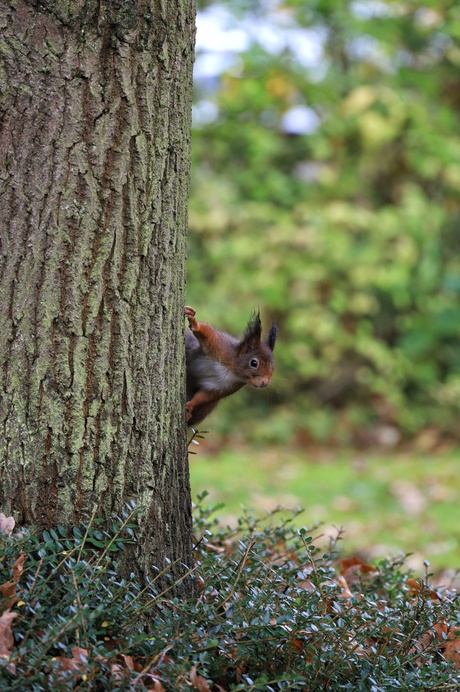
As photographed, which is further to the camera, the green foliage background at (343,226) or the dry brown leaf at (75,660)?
the green foliage background at (343,226)

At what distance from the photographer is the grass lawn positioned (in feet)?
20.0

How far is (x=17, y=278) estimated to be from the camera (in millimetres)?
2535

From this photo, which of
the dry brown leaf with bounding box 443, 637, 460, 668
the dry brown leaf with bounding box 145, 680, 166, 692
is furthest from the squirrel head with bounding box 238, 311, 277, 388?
the dry brown leaf with bounding box 145, 680, 166, 692

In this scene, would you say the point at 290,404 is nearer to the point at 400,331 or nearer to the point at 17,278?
the point at 400,331

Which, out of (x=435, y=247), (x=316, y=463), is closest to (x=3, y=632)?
(x=316, y=463)

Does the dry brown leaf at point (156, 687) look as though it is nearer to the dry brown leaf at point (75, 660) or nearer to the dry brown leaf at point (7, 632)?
the dry brown leaf at point (75, 660)

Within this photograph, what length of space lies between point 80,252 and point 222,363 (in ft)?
4.38

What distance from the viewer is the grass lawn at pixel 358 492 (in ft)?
20.0

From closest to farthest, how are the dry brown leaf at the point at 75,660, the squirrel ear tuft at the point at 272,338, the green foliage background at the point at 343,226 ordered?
the dry brown leaf at the point at 75,660 < the squirrel ear tuft at the point at 272,338 < the green foliage background at the point at 343,226

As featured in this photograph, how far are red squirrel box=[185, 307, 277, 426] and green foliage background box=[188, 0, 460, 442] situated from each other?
18.8 ft

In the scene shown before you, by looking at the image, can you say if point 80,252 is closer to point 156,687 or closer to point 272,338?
point 156,687

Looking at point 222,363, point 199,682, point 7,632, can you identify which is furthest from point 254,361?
point 7,632

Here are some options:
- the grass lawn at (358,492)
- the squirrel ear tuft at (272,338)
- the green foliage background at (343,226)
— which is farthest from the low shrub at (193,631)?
the green foliage background at (343,226)

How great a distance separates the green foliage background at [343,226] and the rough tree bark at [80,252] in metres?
6.92
